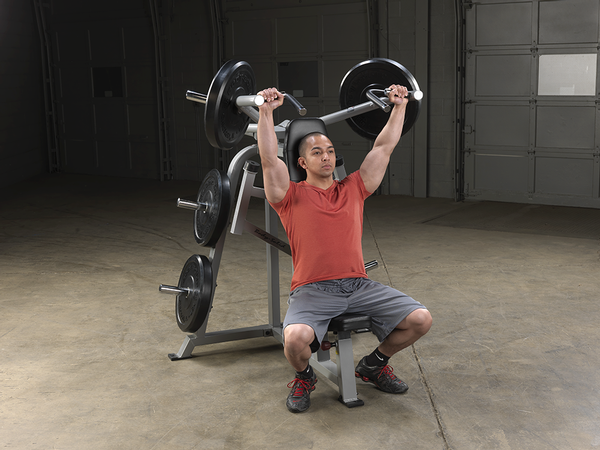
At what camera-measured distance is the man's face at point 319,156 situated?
2814mm

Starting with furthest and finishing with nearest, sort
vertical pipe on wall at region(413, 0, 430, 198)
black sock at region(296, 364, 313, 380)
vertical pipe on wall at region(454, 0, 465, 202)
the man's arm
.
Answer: vertical pipe on wall at region(413, 0, 430, 198) < vertical pipe on wall at region(454, 0, 465, 202) < the man's arm < black sock at region(296, 364, 313, 380)

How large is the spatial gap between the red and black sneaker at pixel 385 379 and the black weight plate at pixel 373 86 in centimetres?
118

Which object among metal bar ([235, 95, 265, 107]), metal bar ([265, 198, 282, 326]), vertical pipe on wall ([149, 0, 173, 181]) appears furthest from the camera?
vertical pipe on wall ([149, 0, 173, 181])

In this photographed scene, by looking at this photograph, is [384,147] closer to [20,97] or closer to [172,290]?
[172,290]

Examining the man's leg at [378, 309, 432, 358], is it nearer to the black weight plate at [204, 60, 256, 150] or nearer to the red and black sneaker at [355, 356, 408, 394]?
the red and black sneaker at [355, 356, 408, 394]

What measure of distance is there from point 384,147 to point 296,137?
0.40m

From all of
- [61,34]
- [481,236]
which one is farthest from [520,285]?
[61,34]

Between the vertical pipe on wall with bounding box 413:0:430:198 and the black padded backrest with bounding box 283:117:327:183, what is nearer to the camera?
the black padded backrest with bounding box 283:117:327:183

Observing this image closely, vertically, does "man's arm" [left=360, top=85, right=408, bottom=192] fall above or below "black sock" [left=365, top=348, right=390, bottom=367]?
above

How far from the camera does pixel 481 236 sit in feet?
19.2

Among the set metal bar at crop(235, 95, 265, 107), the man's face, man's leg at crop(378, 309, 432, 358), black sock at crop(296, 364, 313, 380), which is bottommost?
black sock at crop(296, 364, 313, 380)

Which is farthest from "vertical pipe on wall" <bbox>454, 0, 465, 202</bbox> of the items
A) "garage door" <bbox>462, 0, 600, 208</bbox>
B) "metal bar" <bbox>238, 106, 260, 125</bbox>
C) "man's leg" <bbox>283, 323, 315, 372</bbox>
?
"man's leg" <bbox>283, 323, 315, 372</bbox>

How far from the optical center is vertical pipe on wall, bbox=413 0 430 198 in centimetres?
749

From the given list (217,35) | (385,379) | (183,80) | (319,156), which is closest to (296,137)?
(319,156)
